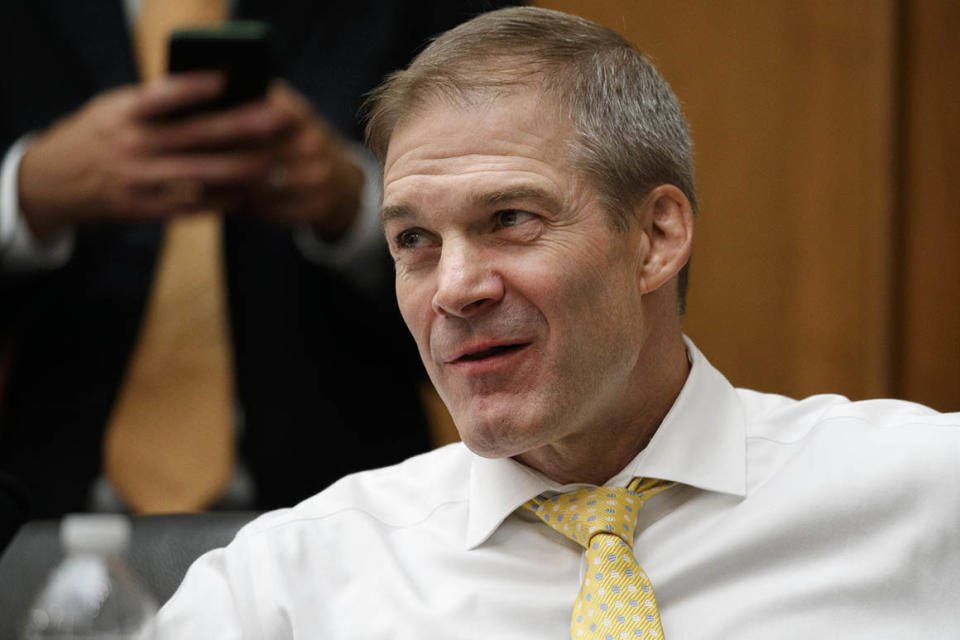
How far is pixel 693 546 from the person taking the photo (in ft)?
4.51

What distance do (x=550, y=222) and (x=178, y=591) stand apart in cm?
60

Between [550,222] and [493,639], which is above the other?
[550,222]

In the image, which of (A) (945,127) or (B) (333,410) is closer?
(B) (333,410)

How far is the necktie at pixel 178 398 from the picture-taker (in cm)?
216

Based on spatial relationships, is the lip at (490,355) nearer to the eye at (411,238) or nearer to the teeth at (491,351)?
the teeth at (491,351)

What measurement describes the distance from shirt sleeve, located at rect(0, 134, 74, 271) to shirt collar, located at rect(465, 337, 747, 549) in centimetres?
99

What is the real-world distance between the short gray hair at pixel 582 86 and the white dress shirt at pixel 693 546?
25 cm

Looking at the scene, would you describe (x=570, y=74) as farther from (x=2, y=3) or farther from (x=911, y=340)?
(x=911, y=340)

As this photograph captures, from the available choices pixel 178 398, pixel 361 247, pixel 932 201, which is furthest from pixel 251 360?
pixel 932 201

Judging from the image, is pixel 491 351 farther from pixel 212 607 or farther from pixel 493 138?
pixel 212 607

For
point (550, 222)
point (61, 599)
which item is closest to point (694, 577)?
point (550, 222)

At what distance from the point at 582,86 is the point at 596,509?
1.49 ft

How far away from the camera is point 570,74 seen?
4.61 ft

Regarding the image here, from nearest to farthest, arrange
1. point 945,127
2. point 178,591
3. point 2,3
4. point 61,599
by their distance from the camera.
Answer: point 61,599 < point 178,591 < point 2,3 < point 945,127
